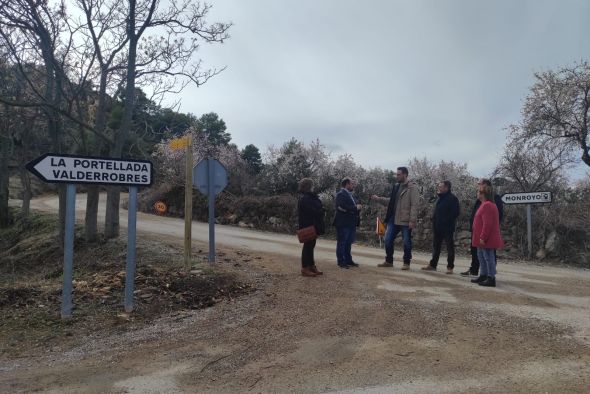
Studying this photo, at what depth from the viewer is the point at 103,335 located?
5.69m

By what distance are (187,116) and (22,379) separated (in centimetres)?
3093

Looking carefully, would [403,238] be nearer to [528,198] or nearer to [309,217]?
[309,217]

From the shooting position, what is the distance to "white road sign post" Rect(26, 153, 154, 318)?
5840 mm

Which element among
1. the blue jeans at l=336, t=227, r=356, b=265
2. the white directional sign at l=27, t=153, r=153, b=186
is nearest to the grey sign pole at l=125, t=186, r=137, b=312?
the white directional sign at l=27, t=153, r=153, b=186

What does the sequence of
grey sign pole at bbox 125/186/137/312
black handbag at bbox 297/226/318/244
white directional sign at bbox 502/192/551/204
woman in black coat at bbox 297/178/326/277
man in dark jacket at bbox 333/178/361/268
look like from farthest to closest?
white directional sign at bbox 502/192/551/204
man in dark jacket at bbox 333/178/361/268
woman in black coat at bbox 297/178/326/277
black handbag at bbox 297/226/318/244
grey sign pole at bbox 125/186/137/312

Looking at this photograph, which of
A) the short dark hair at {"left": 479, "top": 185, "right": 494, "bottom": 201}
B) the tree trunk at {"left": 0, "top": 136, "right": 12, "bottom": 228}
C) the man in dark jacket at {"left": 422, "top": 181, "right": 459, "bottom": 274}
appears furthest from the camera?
the tree trunk at {"left": 0, "top": 136, "right": 12, "bottom": 228}

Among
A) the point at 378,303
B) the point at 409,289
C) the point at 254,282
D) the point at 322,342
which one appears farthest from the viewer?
the point at 254,282

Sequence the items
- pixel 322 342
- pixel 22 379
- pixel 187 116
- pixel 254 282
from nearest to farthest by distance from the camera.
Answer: pixel 22 379
pixel 322 342
pixel 254 282
pixel 187 116

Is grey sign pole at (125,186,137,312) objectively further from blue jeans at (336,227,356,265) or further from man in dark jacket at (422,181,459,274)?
man in dark jacket at (422,181,459,274)

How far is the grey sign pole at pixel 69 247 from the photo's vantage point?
5.87m

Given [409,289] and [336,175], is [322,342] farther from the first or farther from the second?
[336,175]

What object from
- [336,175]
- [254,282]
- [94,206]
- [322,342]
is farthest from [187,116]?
[322,342]

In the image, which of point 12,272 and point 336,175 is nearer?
point 12,272

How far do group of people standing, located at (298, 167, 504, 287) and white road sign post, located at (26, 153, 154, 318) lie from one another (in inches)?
113
